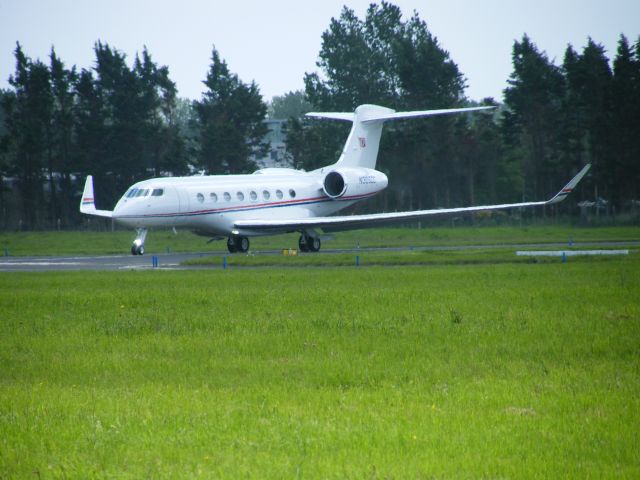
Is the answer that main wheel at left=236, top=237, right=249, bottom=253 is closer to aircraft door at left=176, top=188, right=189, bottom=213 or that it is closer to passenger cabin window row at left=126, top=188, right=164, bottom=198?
aircraft door at left=176, top=188, right=189, bottom=213

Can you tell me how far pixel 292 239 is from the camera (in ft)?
173

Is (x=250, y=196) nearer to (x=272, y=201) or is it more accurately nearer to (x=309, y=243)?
(x=272, y=201)

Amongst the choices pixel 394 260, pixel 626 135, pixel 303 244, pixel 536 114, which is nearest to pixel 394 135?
pixel 536 114

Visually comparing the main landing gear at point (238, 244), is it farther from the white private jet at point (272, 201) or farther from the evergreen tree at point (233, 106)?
the evergreen tree at point (233, 106)

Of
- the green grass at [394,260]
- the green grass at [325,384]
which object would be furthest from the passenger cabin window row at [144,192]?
the green grass at [325,384]

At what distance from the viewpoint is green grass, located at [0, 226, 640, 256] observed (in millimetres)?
47031

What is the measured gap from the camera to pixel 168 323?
14.8 m

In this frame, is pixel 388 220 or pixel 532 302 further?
pixel 388 220

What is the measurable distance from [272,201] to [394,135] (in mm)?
28291

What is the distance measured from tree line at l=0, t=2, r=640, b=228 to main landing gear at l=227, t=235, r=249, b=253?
24.1 m

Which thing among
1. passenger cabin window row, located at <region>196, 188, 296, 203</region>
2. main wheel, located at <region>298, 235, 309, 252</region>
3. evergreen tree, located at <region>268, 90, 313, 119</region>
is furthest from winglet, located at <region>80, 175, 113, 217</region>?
evergreen tree, located at <region>268, 90, 313, 119</region>

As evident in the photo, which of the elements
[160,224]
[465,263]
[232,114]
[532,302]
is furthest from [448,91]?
[532,302]

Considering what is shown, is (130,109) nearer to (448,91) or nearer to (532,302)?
(448,91)

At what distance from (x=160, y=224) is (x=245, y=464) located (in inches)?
1255
